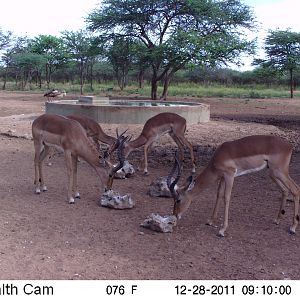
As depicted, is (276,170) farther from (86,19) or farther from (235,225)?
(86,19)

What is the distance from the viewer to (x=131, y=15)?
2642cm

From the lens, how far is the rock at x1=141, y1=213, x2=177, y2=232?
212 inches

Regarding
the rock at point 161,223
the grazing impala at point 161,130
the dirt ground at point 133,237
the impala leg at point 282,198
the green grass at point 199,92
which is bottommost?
the dirt ground at point 133,237

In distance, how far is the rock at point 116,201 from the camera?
20.7 feet

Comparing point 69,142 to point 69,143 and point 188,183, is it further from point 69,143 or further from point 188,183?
point 188,183

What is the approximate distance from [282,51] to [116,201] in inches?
1367

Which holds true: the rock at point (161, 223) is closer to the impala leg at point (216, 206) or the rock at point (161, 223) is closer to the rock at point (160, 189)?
the impala leg at point (216, 206)

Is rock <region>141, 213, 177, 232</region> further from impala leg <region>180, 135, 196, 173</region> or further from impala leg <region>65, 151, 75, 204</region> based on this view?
impala leg <region>180, 135, 196, 173</region>

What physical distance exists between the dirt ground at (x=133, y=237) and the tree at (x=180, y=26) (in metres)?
17.4

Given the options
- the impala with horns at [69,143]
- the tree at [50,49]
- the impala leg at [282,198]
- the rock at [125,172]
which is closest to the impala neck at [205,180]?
the impala leg at [282,198]

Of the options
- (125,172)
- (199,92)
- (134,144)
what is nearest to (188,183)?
(125,172)

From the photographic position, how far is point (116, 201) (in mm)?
6336

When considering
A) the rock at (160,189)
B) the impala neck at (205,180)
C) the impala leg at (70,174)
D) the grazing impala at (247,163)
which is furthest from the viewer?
the rock at (160,189)
